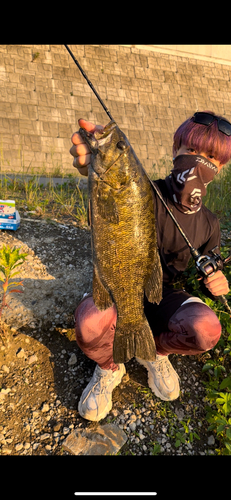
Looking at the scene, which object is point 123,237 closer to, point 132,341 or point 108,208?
point 108,208

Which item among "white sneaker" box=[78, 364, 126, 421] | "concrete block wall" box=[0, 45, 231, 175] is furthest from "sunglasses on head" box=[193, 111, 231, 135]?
"concrete block wall" box=[0, 45, 231, 175]

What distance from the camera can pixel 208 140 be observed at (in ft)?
7.37

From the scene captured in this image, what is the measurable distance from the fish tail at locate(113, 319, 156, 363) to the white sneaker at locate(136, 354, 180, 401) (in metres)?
0.55

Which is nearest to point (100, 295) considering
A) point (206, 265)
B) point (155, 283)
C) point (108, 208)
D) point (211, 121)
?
point (155, 283)

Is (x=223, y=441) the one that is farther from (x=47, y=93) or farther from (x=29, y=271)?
(x=47, y=93)

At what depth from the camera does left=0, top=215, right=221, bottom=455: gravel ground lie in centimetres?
219

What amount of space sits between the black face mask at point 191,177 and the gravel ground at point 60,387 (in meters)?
1.41

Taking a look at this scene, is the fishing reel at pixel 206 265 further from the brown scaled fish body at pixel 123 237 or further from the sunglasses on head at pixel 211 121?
the sunglasses on head at pixel 211 121

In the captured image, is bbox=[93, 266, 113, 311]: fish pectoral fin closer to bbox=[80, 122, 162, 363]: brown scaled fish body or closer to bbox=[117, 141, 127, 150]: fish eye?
bbox=[80, 122, 162, 363]: brown scaled fish body

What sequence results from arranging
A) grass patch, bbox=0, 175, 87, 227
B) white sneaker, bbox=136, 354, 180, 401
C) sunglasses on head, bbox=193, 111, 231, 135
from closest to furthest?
sunglasses on head, bbox=193, 111, 231, 135 → white sneaker, bbox=136, 354, 180, 401 → grass patch, bbox=0, 175, 87, 227

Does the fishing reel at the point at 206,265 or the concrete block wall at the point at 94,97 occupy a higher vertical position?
the concrete block wall at the point at 94,97

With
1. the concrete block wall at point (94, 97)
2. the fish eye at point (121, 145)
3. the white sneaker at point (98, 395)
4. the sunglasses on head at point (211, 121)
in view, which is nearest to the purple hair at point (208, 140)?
the sunglasses on head at point (211, 121)

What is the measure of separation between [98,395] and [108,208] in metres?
1.42

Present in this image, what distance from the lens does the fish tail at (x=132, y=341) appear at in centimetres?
200
